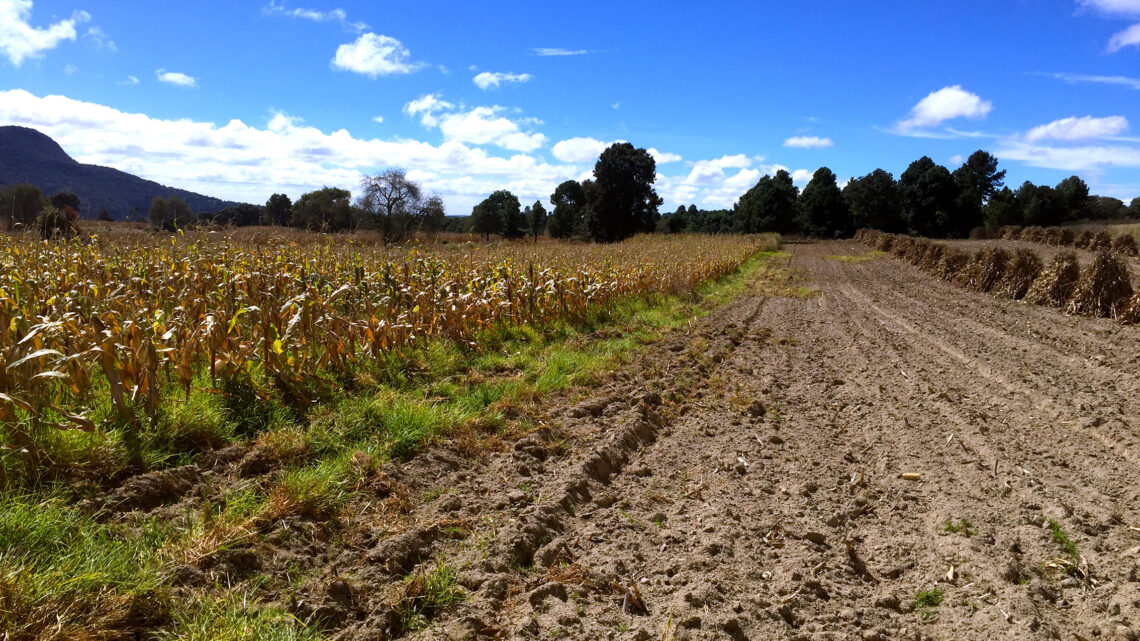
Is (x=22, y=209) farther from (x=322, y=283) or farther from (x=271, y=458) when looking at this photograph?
(x=271, y=458)

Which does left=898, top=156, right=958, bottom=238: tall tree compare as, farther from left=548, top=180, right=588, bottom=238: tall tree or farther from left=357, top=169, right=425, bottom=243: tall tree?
left=357, top=169, right=425, bottom=243: tall tree

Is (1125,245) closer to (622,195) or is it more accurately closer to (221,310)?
(622,195)

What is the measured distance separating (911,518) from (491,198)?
65.7 m

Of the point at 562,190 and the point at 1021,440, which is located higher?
the point at 562,190

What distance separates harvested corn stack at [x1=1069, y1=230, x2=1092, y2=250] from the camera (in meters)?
31.4

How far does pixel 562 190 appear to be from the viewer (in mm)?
65562

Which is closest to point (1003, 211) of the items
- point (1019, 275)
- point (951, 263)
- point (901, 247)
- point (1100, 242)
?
point (1100, 242)

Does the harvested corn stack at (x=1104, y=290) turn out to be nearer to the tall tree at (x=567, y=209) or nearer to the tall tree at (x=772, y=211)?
the tall tree at (x=567, y=209)

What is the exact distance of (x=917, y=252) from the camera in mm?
25812

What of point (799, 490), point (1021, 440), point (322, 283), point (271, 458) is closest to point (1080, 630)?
point (799, 490)

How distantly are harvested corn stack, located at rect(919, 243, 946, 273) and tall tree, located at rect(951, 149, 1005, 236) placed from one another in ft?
152

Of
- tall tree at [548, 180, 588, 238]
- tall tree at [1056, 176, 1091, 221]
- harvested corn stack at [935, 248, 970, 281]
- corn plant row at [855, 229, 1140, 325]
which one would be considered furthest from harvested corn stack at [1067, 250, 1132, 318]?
tall tree at [1056, 176, 1091, 221]

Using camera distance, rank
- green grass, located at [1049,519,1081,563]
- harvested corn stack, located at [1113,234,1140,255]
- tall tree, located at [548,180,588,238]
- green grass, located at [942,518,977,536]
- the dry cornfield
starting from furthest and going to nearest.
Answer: tall tree, located at [548,180,588,238]
harvested corn stack, located at [1113,234,1140,255]
the dry cornfield
green grass, located at [942,518,977,536]
green grass, located at [1049,519,1081,563]

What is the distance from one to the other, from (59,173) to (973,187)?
93.8m
